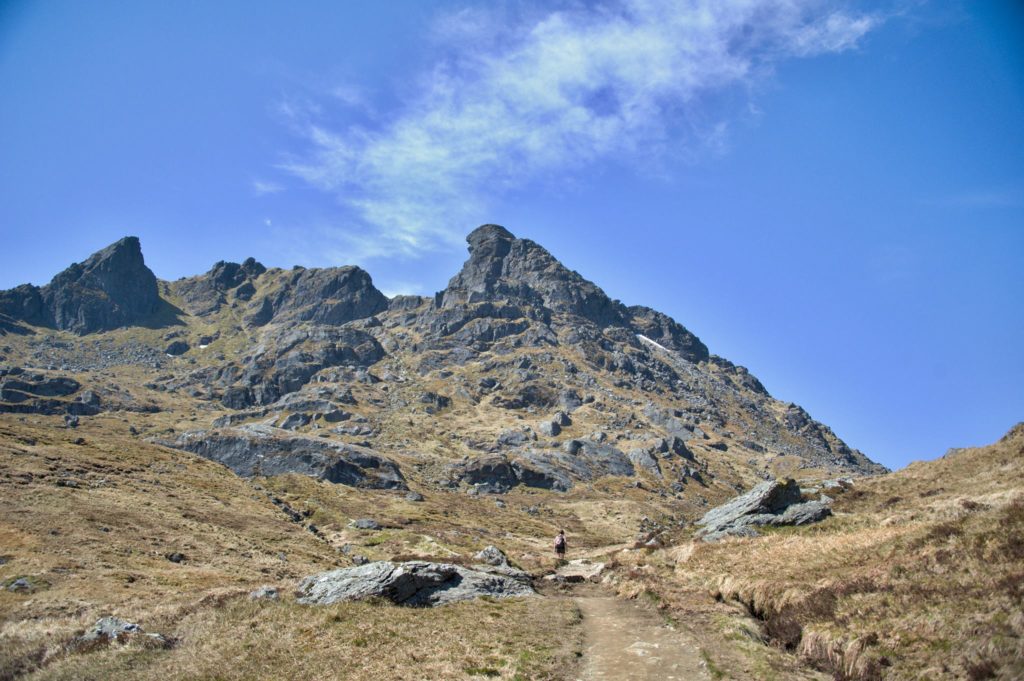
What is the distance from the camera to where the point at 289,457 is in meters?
118

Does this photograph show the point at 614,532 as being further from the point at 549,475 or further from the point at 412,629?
the point at 412,629

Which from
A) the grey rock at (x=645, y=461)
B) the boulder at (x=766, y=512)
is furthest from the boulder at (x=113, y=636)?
the grey rock at (x=645, y=461)

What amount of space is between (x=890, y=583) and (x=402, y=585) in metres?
20.9

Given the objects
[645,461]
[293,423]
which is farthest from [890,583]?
[293,423]

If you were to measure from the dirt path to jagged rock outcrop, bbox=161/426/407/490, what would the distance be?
328 ft

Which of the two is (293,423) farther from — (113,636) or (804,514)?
(804,514)

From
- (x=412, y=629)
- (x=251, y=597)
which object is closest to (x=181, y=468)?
(x=251, y=597)

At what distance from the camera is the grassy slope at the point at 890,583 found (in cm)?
1528

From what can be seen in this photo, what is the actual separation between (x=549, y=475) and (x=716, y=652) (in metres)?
141

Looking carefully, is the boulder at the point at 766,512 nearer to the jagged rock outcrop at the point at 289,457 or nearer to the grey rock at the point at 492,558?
the grey rock at the point at 492,558

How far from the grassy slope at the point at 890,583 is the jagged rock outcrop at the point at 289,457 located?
308ft

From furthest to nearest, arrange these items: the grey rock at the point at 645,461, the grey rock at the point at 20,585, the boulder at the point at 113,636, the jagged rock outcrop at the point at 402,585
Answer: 1. the grey rock at the point at 645,461
2. the grey rock at the point at 20,585
3. the jagged rock outcrop at the point at 402,585
4. the boulder at the point at 113,636

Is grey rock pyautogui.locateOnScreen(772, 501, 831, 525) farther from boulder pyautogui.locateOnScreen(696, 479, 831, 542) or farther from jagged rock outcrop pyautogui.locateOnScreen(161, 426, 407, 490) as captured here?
jagged rock outcrop pyautogui.locateOnScreen(161, 426, 407, 490)

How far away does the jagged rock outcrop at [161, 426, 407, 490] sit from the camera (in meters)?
116
